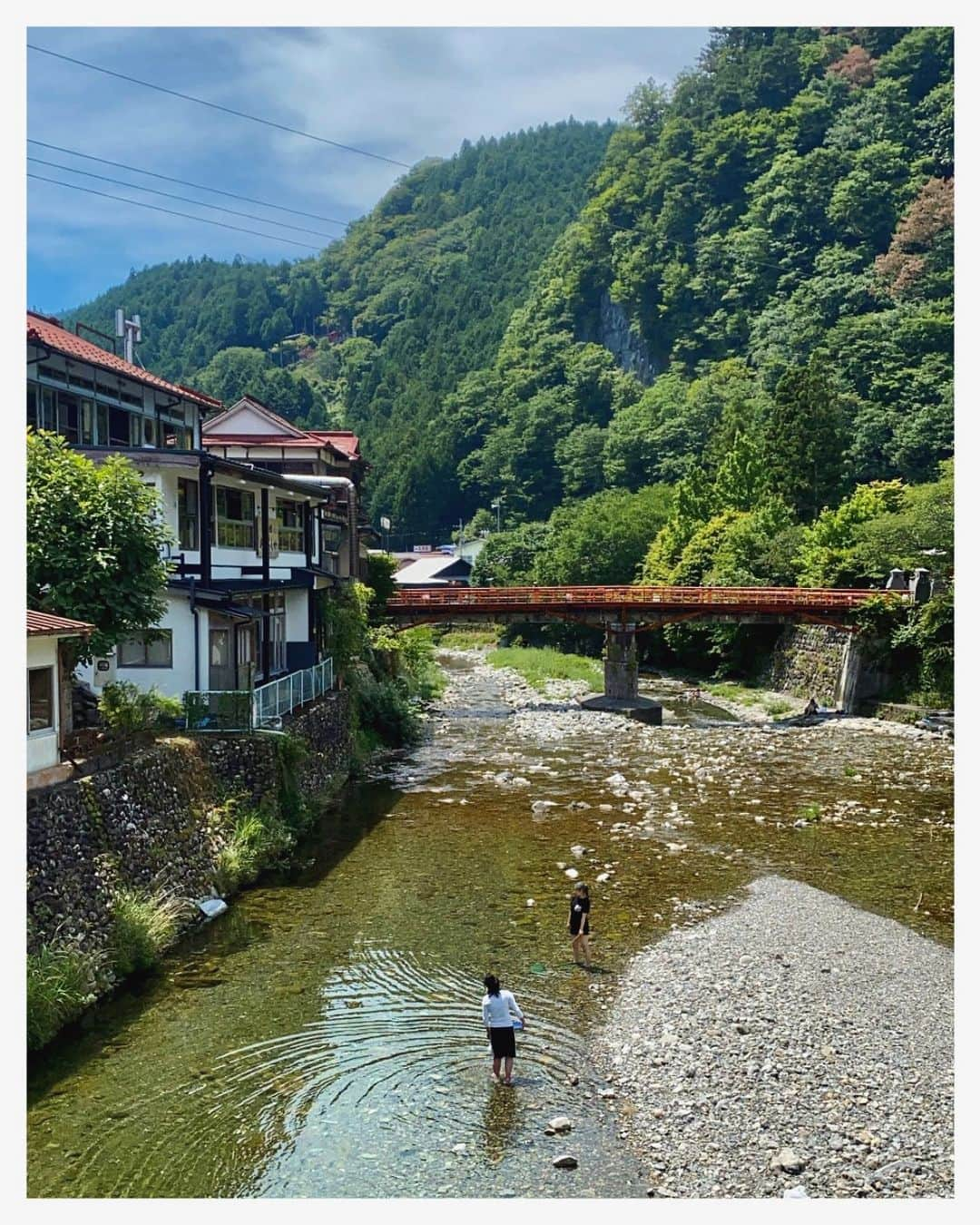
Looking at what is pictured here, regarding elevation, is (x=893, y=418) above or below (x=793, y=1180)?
above

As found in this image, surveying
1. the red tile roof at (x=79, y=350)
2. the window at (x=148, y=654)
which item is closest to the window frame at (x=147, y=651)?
the window at (x=148, y=654)

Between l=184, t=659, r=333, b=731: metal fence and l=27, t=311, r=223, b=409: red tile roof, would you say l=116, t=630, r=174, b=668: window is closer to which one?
l=184, t=659, r=333, b=731: metal fence

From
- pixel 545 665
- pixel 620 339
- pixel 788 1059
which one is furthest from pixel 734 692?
pixel 620 339

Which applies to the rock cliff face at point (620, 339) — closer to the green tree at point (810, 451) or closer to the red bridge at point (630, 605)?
the green tree at point (810, 451)

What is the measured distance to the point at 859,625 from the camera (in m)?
40.9

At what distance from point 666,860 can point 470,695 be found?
86.7 feet

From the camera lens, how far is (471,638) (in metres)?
74.6

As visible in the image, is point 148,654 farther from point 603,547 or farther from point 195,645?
point 603,547

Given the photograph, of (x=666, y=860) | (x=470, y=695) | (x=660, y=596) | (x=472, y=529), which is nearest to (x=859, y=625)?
(x=660, y=596)

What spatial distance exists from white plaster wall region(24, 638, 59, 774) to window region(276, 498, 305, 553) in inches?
564

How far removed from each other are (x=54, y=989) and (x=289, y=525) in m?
18.8

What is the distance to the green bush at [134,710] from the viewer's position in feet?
56.3

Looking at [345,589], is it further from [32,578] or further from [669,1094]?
[669,1094]

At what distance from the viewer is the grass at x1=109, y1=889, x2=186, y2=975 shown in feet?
44.9
